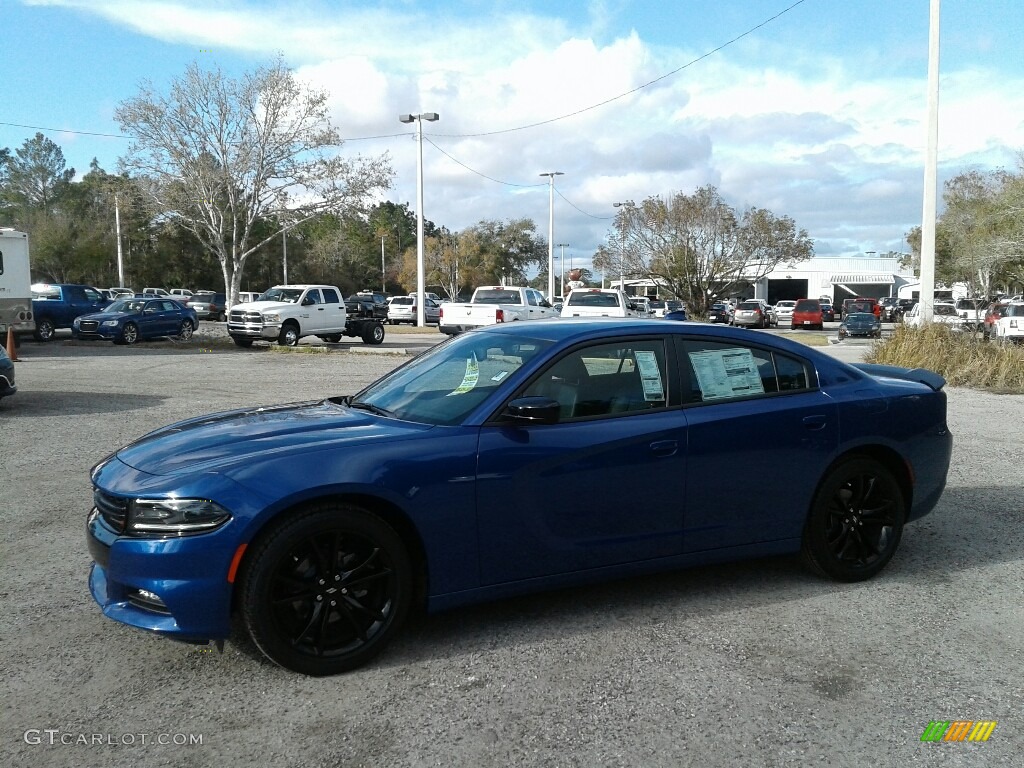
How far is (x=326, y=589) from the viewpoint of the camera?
3.73 m

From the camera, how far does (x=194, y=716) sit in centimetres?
342

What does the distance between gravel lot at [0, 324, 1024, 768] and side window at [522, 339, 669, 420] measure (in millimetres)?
1089

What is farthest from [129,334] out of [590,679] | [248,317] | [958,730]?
[958,730]

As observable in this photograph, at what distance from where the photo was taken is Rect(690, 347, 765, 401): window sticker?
15.4 feet

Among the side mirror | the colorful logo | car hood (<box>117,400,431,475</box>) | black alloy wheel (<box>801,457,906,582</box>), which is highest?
the side mirror

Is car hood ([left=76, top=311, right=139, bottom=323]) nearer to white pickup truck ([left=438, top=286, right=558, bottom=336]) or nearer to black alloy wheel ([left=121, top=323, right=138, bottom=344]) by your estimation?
black alloy wheel ([left=121, top=323, right=138, bottom=344])

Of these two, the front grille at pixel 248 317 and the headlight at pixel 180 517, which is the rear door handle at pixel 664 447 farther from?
the front grille at pixel 248 317

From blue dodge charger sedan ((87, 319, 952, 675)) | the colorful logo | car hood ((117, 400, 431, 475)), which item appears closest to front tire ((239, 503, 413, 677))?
blue dodge charger sedan ((87, 319, 952, 675))

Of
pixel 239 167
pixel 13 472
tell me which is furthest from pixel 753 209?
pixel 13 472

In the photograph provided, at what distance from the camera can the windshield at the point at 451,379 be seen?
4.32 metres

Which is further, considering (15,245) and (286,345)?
(286,345)

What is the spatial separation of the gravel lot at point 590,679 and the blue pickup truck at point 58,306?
24.2 m

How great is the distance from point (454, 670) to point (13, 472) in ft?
18.9

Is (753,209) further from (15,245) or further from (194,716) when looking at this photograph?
(194,716)
